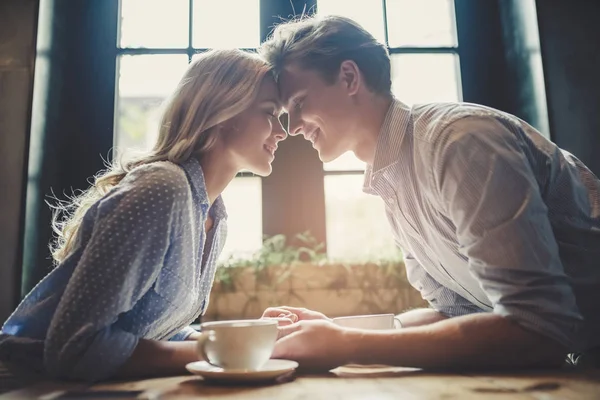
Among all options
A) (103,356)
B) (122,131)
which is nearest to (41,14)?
(122,131)

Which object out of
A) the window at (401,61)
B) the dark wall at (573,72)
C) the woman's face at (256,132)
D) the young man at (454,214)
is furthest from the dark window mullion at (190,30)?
the dark wall at (573,72)

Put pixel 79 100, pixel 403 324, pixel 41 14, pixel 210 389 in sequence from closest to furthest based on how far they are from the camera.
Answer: pixel 210 389 → pixel 403 324 → pixel 41 14 → pixel 79 100

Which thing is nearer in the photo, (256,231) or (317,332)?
(317,332)

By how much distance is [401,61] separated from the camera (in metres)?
2.11

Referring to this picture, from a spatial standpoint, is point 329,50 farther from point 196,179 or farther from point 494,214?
point 494,214

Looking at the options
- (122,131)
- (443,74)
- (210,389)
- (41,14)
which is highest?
(41,14)

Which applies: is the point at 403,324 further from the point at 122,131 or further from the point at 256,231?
the point at 122,131

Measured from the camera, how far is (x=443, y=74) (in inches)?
83.4

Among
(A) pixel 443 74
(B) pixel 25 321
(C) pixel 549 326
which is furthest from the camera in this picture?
(A) pixel 443 74

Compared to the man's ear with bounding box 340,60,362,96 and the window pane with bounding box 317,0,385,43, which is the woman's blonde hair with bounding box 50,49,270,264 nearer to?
the man's ear with bounding box 340,60,362,96

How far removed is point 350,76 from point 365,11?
0.83 meters

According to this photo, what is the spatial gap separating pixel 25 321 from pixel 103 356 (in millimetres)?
235

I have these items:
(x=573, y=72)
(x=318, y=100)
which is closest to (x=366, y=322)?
(x=318, y=100)

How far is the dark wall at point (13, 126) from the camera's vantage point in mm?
1637
